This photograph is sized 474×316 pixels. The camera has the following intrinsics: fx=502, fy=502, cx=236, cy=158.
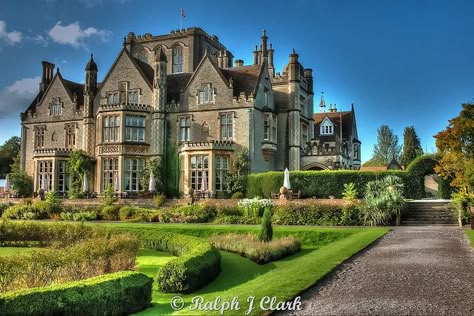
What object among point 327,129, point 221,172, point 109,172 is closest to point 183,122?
point 221,172

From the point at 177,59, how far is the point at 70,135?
13.3 m

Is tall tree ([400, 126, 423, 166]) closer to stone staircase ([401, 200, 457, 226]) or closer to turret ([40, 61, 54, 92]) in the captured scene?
stone staircase ([401, 200, 457, 226])

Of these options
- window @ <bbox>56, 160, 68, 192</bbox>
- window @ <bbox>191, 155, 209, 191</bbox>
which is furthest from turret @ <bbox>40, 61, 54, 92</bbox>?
window @ <bbox>191, 155, 209, 191</bbox>

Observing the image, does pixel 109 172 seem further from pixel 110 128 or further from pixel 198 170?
pixel 198 170

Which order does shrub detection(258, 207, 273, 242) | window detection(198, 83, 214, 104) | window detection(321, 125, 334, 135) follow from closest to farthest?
shrub detection(258, 207, 273, 242), window detection(198, 83, 214, 104), window detection(321, 125, 334, 135)

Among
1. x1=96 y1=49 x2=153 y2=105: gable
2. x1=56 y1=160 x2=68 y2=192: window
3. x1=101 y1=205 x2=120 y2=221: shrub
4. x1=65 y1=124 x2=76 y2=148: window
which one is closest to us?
x1=101 y1=205 x2=120 y2=221: shrub

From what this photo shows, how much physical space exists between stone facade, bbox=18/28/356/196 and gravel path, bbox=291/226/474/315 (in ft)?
79.1

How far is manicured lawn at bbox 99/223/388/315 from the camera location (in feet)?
30.8

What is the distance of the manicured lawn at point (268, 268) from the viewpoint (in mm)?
9391

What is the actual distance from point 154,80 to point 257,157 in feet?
34.6

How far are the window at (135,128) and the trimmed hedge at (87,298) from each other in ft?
99.5

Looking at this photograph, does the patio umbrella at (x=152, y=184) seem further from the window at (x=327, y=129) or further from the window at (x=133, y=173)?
the window at (x=327, y=129)

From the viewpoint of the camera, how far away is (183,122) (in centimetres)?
4059

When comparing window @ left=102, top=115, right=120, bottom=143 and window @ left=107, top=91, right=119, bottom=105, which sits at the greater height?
window @ left=107, top=91, right=119, bottom=105
